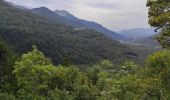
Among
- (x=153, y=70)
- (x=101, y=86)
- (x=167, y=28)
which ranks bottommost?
(x=101, y=86)

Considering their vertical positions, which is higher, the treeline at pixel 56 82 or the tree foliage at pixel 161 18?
the tree foliage at pixel 161 18

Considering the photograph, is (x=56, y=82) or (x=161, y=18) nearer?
(x=161, y=18)

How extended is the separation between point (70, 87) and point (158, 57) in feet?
56.8

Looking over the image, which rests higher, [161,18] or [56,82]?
[161,18]

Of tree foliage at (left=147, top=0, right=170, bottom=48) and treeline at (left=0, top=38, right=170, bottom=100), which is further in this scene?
treeline at (left=0, top=38, right=170, bottom=100)

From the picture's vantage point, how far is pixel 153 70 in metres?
80.2

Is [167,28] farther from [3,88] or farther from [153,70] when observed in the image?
[153,70]

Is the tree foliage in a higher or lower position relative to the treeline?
higher

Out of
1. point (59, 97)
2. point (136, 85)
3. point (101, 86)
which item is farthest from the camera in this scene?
point (101, 86)

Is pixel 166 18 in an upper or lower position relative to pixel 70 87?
upper

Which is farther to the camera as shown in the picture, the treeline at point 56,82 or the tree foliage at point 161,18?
the treeline at point 56,82

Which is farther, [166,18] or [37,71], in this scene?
[37,71]

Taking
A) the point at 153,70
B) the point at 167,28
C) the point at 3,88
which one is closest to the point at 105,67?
the point at 153,70

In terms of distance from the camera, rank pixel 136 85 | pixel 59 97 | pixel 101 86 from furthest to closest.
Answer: pixel 101 86, pixel 136 85, pixel 59 97
